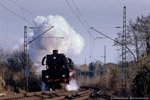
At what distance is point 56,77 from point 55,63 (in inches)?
60.8

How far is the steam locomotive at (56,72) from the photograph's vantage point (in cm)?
3231

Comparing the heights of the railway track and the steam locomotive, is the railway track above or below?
below

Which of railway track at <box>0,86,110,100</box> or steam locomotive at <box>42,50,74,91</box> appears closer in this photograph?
railway track at <box>0,86,110,100</box>

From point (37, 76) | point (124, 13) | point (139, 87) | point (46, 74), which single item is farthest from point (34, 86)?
point (139, 87)

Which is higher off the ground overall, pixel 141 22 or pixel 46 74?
pixel 141 22

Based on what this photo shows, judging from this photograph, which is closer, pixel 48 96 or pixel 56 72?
pixel 48 96

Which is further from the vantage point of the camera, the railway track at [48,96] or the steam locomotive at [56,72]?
the steam locomotive at [56,72]

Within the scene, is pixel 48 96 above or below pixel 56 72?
below

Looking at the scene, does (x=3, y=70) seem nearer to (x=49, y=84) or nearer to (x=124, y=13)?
(x=49, y=84)

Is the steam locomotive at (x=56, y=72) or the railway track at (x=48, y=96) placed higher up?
the steam locomotive at (x=56, y=72)

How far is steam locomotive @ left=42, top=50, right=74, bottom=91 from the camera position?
106ft

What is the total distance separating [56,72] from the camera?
3278 cm

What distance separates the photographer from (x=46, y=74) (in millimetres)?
32469

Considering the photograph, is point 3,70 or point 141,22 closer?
point 3,70
